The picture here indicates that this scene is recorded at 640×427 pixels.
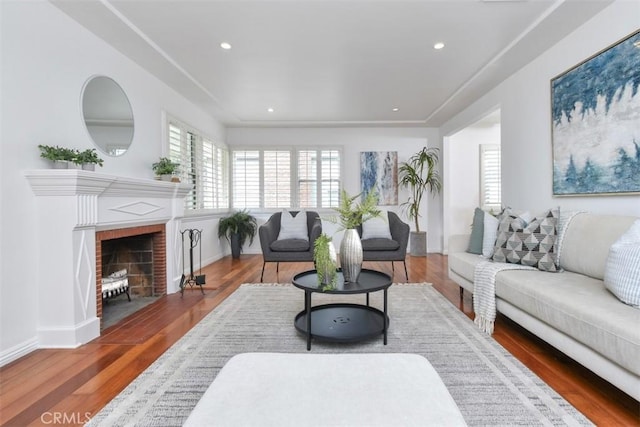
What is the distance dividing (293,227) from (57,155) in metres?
2.87

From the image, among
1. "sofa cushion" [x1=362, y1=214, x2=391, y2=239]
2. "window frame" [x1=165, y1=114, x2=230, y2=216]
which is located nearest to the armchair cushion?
"sofa cushion" [x1=362, y1=214, x2=391, y2=239]

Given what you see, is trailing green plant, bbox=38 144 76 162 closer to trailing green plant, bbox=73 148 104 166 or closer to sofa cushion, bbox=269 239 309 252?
trailing green plant, bbox=73 148 104 166

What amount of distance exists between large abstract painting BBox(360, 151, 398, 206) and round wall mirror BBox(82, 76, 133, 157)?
13.5ft

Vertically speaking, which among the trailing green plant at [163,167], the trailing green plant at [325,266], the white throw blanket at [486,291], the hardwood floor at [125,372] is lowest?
the hardwood floor at [125,372]

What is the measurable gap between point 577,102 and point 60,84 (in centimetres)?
414

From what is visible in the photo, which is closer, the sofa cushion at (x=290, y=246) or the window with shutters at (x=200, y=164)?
the sofa cushion at (x=290, y=246)

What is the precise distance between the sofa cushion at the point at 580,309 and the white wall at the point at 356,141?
12.9ft

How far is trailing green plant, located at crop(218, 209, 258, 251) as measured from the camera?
5.57 meters

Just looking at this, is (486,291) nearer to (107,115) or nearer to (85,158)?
(85,158)

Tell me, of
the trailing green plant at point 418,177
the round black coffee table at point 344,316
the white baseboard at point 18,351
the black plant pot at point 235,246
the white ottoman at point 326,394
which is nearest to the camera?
the white ottoman at point 326,394

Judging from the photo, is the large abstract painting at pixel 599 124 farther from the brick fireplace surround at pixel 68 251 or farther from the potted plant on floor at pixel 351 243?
the brick fireplace surround at pixel 68 251

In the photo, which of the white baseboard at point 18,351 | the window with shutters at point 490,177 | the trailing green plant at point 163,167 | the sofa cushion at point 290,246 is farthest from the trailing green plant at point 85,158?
the window with shutters at point 490,177

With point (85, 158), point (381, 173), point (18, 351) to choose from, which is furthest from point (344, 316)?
point (381, 173)

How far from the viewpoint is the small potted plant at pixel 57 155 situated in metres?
2.17
